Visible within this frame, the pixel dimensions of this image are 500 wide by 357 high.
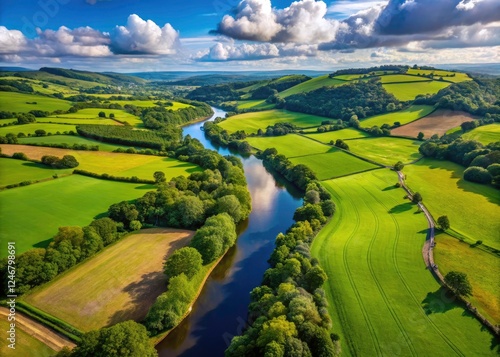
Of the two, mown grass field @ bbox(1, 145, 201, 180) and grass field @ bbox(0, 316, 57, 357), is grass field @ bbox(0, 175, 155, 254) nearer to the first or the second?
mown grass field @ bbox(1, 145, 201, 180)

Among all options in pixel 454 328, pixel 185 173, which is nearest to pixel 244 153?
pixel 185 173

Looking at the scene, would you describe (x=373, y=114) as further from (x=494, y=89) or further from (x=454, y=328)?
(x=454, y=328)

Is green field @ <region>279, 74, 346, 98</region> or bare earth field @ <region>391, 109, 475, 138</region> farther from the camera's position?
green field @ <region>279, 74, 346, 98</region>

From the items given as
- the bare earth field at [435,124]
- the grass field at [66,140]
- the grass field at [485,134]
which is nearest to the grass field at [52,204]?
the grass field at [66,140]

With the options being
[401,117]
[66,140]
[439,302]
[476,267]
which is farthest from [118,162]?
[401,117]

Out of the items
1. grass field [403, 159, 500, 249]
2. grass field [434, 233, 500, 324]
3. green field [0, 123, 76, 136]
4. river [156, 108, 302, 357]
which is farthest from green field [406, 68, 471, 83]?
green field [0, 123, 76, 136]

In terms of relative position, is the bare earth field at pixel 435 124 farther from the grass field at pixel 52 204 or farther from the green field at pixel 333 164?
the grass field at pixel 52 204
